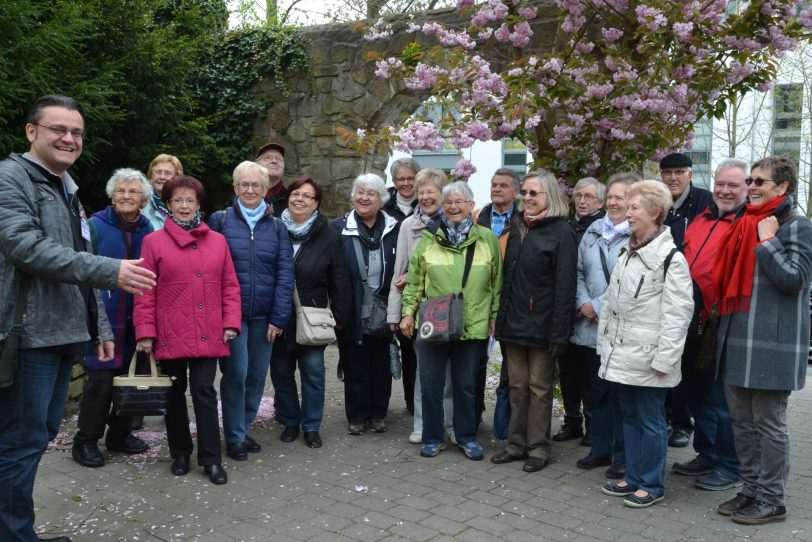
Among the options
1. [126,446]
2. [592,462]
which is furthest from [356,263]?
[592,462]

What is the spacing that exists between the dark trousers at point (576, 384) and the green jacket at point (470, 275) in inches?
28.9

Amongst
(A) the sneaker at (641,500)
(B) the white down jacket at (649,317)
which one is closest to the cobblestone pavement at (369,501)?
(A) the sneaker at (641,500)

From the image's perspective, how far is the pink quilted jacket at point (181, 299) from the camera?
475 cm

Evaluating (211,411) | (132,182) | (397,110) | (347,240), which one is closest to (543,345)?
(347,240)

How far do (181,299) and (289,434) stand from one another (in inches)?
61.1

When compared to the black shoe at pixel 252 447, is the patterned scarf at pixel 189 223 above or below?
above

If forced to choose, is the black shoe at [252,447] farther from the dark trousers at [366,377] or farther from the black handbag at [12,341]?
the black handbag at [12,341]

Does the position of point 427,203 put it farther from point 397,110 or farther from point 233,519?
point 397,110

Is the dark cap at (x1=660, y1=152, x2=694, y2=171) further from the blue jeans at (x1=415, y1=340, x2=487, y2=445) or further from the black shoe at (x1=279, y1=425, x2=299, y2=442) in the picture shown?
the black shoe at (x1=279, y1=425, x2=299, y2=442)

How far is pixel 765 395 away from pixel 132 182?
4051 millimetres

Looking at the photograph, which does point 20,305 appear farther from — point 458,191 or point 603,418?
point 603,418

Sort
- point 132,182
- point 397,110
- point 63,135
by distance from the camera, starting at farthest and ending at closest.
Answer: point 397,110 < point 132,182 < point 63,135

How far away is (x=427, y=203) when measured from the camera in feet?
18.5

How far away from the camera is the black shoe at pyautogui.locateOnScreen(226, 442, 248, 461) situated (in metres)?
5.29
